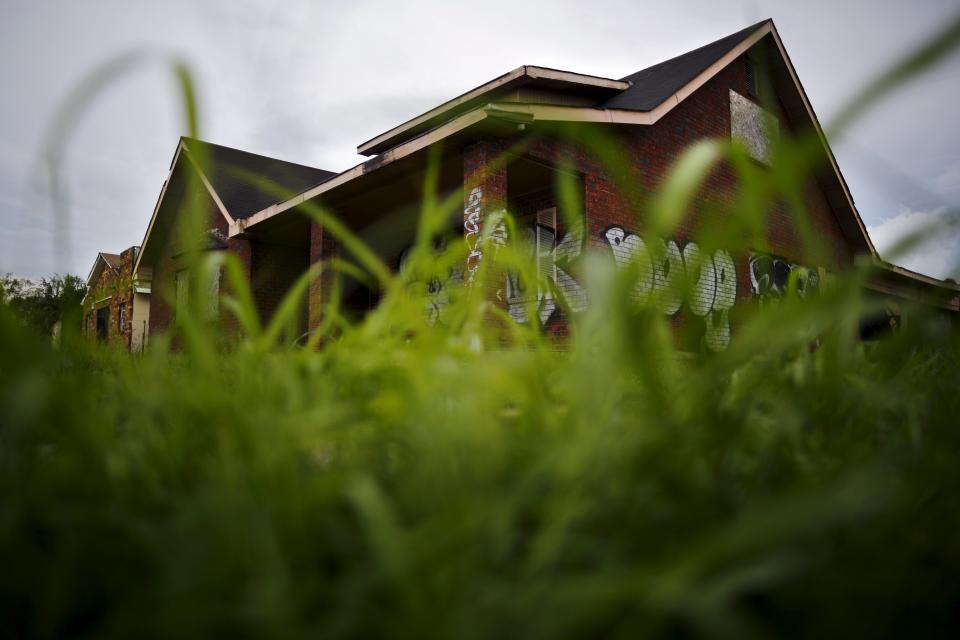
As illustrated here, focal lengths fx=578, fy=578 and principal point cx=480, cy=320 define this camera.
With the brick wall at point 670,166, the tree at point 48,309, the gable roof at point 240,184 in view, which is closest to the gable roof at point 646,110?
the brick wall at point 670,166

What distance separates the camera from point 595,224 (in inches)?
340

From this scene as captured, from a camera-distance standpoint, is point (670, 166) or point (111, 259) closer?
point (670, 166)

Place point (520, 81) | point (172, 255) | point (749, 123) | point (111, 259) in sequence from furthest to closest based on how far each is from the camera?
point (111, 259)
point (172, 255)
point (749, 123)
point (520, 81)

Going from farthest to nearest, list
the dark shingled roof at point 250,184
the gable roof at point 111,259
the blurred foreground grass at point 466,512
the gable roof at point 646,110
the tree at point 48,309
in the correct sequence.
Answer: the gable roof at point 111,259
the dark shingled roof at point 250,184
the gable roof at point 646,110
the tree at point 48,309
the blurred foreground grass at point 466,512

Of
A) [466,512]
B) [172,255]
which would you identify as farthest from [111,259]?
[466,512]

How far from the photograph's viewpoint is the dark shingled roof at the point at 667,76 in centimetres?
934

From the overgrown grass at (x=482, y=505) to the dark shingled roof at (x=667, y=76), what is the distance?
8.92 meters

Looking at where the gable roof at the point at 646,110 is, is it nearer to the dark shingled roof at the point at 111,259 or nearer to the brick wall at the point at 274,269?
the brick wall at the point at 274,269

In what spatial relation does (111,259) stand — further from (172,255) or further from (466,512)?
(466,512)

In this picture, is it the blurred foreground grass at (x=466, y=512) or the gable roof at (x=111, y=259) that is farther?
the gable roof at (x=111, y=259)

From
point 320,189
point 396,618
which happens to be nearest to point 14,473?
point 396,618

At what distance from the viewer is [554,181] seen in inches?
340

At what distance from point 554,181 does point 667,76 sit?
4.14 meters

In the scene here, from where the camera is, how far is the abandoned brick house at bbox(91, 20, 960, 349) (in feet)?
25.3
